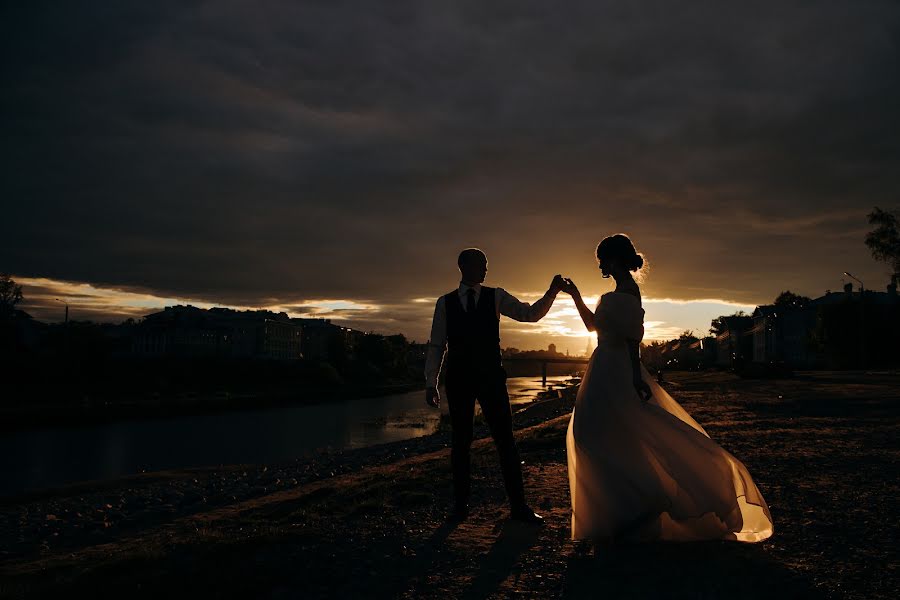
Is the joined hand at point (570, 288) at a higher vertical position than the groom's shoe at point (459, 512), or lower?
higher

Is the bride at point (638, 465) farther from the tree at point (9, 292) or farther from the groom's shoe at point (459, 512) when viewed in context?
the tree at point (9, 292)

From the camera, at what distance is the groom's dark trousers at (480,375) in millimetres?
6805

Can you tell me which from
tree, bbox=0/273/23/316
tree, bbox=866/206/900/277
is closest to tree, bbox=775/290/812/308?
tree, bbox=866/206/900/277

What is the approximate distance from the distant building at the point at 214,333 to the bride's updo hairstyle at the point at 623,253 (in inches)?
6027

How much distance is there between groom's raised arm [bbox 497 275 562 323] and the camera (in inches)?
276

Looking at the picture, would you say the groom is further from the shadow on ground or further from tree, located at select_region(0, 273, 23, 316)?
tree, located at select_region(0, 273, 23, 316)

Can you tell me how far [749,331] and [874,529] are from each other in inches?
6570

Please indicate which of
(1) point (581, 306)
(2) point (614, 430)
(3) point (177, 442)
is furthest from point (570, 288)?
(3) point (177, 442)

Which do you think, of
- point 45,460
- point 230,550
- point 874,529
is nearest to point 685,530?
point 874,529

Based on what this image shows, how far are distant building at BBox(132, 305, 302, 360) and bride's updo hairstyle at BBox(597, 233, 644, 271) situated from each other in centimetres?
15308

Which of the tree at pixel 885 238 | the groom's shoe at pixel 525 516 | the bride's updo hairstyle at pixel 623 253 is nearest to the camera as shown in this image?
the bride's updo hairstyle at pixel 623 253

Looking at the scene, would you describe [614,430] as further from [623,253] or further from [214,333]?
[214,333]

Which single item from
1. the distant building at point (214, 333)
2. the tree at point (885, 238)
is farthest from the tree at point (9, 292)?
the tree at point (885, 238)

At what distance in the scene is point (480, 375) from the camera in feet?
22.3
